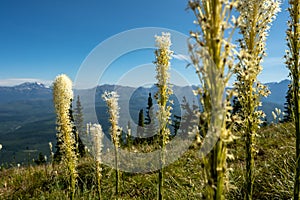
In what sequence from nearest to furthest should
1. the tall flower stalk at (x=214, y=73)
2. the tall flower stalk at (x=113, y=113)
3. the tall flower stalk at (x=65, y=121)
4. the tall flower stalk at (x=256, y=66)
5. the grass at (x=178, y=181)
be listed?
1. the tall flower stalk at (x=214, y=73)
2. the tall flower stalk at (x=256, y=66)
3. the tall flower stalk at (x=113, y=113)
4. the tall flower stalk at (x=65, y=121)
5. the grass at (x=178, y=181)

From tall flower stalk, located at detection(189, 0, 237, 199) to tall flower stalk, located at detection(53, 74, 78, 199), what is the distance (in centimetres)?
394

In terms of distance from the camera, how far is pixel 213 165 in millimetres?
2137

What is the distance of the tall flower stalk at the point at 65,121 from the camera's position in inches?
219

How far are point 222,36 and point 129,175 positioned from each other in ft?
30.0

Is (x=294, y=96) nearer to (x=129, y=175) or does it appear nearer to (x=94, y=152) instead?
(x=94, y=152)

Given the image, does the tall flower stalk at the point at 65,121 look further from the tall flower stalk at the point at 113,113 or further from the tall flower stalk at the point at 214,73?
the tall flower stalk at the point at 214,73

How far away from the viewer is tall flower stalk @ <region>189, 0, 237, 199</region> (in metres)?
2.04

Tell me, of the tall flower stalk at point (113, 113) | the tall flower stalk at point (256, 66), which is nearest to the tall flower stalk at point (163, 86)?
the tall flower stalk at point (113, 113)

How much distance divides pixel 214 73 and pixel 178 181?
7253 mm

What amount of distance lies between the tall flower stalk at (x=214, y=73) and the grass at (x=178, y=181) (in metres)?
3.11

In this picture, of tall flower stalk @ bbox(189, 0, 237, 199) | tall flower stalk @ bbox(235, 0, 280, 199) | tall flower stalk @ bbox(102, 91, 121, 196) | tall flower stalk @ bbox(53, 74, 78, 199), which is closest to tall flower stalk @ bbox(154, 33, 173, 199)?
tall flower stalk @ bbox(102, 91, 121, 196)

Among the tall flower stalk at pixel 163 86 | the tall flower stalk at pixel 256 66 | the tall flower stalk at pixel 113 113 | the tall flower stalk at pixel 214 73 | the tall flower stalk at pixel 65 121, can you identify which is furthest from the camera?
the tall flower stalk at pixel 65 121

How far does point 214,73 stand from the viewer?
2.05 meters

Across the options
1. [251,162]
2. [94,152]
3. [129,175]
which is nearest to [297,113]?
[251,162]
